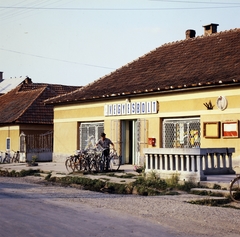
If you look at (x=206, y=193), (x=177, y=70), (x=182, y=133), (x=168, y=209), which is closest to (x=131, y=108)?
(x=177, y=70)

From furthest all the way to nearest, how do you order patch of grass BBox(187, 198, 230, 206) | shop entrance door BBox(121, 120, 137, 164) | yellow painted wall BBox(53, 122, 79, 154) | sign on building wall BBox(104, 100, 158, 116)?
yellow painted wall BBox(53, 122, 79, 154), shop entrance door BBox(121, 120, 137, 164), sign on building wall BBox(104, 100, 158, 116), patch of grass BBox(187, 198, 230, 206)

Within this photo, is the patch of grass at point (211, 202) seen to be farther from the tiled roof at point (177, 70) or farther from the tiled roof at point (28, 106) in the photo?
the tiled roof at point (28, 106)

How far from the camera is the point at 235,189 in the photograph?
13273 millimetres

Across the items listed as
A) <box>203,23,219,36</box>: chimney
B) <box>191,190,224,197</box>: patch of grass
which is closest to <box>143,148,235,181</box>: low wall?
<box>191,190,224,197</box>: patch of grass

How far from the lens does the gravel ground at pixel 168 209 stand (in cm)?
950

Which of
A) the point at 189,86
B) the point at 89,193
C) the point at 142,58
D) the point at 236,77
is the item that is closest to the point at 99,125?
the point at 142,58

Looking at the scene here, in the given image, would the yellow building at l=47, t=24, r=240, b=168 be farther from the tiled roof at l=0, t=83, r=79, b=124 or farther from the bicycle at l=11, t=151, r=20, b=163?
the tiled roof at l=0, t=83, r=79, b=124

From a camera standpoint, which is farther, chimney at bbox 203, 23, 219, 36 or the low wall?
chimney at bbox 203, 23, 219, 36

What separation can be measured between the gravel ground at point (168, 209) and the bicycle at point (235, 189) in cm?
96

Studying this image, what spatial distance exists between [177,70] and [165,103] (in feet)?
6.82

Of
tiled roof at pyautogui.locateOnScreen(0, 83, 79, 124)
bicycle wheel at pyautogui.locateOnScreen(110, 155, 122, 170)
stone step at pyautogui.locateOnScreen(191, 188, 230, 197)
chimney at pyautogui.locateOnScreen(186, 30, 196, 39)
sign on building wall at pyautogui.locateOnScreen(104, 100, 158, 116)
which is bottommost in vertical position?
stone step at pyautogui.locateOnScreen(191, 188, 230, 197)

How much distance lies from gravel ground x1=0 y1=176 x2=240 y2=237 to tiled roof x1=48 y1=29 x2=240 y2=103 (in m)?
8.19

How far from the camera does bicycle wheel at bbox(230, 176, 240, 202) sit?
12938mm

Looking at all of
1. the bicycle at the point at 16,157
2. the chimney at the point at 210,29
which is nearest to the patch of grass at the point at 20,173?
the bicycle at the point at 16,157
